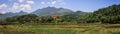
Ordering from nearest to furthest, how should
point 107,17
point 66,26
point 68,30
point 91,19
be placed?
point 68,30, point 66,26, point 107,17, point 91,19

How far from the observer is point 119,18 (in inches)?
3445

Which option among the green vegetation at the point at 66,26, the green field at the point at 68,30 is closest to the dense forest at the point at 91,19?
Result: the green vegetation at the point at 66,26

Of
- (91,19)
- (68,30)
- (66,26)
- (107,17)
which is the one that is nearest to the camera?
(68,30)

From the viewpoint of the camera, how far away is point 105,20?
291 feet

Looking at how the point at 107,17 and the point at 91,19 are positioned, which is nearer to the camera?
the point at 107,17

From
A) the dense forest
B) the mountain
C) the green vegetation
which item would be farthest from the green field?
the dense forest

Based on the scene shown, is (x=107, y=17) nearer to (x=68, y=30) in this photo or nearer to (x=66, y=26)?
(x=66, y=26)

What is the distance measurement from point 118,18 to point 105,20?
4.59m

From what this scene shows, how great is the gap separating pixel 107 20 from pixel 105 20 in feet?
4.03

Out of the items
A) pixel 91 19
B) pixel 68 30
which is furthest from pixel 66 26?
pixel 91 19

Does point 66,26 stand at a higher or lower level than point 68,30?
lower

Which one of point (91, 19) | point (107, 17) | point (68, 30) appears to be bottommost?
point (91, 19)

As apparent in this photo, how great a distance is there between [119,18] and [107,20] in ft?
14.0

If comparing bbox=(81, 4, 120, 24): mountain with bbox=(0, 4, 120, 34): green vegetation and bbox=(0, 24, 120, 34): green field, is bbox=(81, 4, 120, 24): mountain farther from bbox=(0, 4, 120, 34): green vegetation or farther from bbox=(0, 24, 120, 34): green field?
bbox=(0, 24, 120, 34): green field
